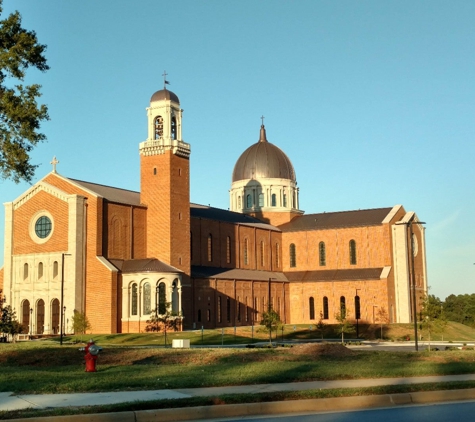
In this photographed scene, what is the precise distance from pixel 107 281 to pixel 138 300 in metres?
3.20

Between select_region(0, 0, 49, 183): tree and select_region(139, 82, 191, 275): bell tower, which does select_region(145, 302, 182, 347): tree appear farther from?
select_region(0, 0, 49, 183): tree

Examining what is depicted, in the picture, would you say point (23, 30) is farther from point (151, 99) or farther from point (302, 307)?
point (302, 307)

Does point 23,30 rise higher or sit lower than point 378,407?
higher

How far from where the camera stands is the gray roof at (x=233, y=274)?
74.5 m

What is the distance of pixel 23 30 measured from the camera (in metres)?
32.5

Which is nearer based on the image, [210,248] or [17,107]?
[17,107]

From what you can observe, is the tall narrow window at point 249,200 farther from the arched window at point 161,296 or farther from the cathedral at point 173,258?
the arched window at point 161,296

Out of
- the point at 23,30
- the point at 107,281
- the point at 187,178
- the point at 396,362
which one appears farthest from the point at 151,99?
the point at 396,362

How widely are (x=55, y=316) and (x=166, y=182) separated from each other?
1607cm

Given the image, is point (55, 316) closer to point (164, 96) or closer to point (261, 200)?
point (164, 96)

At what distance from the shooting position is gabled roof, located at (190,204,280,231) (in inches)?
3184

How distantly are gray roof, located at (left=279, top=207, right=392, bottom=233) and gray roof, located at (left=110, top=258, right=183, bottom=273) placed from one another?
31801mm

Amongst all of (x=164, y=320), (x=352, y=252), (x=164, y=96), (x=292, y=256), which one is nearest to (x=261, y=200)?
(x=292, y=256)

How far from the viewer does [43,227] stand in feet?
221
